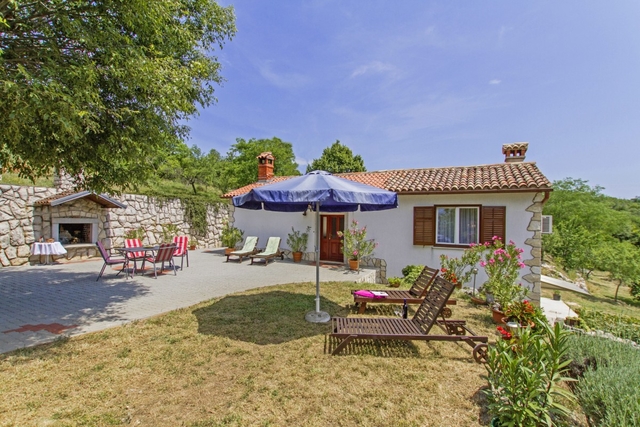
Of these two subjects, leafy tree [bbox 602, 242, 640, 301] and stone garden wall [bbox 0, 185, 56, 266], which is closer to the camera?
stone garden wall [bbox 0, 185, 56, 266]

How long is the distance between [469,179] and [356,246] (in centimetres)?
503

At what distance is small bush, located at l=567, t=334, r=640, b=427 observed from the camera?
235 centimetres

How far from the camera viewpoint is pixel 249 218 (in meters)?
15.8

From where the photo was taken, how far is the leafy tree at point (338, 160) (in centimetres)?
3594

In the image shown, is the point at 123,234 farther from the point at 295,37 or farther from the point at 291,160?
the point at 291,160

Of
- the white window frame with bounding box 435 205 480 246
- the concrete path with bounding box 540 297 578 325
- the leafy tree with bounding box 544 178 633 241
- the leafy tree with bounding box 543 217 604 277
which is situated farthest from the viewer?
the leafy tree with bounding box 544 178 633 241

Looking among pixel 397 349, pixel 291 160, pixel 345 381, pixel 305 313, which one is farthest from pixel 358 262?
pixel 291 160

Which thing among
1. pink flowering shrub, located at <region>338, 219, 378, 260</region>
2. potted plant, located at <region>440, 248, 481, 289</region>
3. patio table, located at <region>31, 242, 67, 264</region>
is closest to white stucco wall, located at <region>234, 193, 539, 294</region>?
pink flowering shrub, located at <region>338, 219, 378, 260</region>

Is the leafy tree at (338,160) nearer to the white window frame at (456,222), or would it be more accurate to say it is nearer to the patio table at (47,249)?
the white window frame at (456,222)

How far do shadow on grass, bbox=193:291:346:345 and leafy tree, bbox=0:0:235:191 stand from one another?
353 cm

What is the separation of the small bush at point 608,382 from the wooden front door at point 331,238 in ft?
32.9

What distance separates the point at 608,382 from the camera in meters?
2.73

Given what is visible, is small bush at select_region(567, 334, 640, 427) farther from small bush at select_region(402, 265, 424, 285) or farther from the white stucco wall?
the white stucco wall

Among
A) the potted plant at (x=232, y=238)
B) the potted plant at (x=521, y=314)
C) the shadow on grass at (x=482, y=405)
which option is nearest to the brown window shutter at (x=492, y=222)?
the potted plant at (x=521, y=314)
